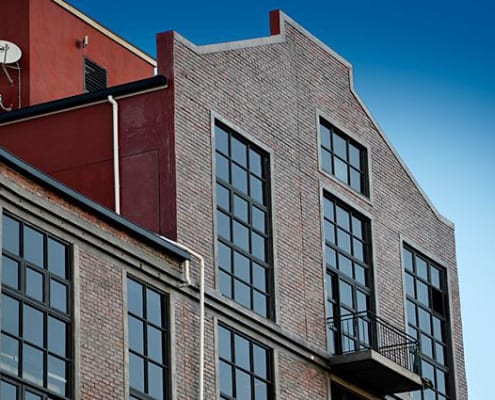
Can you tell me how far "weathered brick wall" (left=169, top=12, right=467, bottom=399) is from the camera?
144 ft

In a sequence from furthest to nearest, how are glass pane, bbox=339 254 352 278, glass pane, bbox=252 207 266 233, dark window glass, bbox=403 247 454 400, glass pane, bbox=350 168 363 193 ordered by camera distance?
dark window glass, bbox=403 247 454 400, glass pane, bbox=350 168 363 193, glass pane, bbox=339 254 352 278, glass pane, bbox=252 207 266 233

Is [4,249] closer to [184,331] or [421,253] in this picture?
[184,331]

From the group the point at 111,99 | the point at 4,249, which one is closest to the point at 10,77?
the point at 111,99

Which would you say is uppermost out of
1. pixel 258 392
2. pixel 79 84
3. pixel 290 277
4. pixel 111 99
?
pixel 79 84

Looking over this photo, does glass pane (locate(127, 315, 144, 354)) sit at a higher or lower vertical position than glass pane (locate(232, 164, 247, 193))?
lower

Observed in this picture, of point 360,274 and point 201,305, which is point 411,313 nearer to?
point 360,274

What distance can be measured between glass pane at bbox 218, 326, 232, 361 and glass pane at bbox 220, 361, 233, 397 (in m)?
0.18

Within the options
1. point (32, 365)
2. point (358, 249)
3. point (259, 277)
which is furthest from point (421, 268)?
point (32, 365)

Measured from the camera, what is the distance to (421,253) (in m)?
51.8

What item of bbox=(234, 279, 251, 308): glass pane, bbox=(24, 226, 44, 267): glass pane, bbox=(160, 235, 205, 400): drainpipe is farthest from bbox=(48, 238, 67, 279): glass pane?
bbox=(234, 279, 251, 308): glass pane

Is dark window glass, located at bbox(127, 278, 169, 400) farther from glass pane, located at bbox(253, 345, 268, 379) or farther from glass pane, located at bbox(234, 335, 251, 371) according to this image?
glass pane, located at bbox(253, 345, 268, 379)

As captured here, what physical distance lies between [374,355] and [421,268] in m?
6.72

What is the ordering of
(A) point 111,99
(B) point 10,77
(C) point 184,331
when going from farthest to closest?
(B) point 10,77 → (A) point 111,99 → (C) point 184,331

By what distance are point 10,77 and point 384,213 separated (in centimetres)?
963
